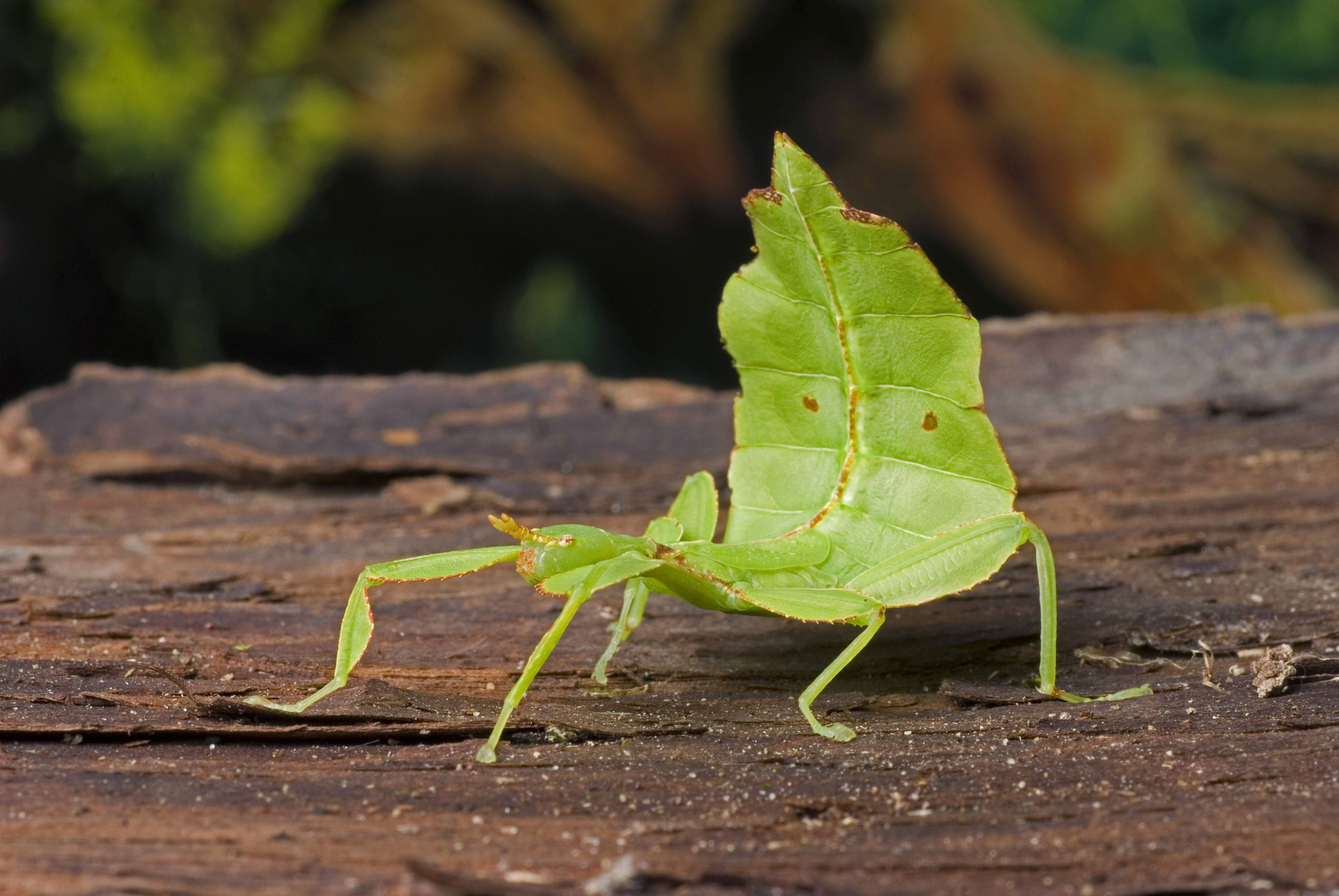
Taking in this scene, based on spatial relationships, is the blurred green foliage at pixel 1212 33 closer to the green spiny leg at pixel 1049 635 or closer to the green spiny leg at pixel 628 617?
the green spiny leg at pixel 1049 635

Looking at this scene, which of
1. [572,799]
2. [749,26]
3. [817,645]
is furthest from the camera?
[749,26]

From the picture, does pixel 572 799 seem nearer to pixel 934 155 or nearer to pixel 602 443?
pixel 602 443

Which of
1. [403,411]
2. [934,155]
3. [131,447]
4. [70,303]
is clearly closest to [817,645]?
[403,411]

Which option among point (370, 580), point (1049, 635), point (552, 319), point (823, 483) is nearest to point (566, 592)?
point (370, 580)

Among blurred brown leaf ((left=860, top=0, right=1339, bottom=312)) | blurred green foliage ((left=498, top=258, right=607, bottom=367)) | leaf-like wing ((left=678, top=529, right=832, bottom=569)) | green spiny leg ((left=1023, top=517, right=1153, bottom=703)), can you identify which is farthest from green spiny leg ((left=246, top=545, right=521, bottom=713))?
blurred green foliage ((left=498, top=258, right=607, bottom=367))

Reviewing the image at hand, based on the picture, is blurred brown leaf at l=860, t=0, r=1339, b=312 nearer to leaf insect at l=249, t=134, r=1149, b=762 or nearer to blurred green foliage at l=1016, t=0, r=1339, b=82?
blurred green foliage at l=1016, t=0, r=1339, b=82

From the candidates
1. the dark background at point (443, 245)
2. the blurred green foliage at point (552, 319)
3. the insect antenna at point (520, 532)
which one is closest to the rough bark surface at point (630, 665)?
the insect antenna at point (520, 532)
